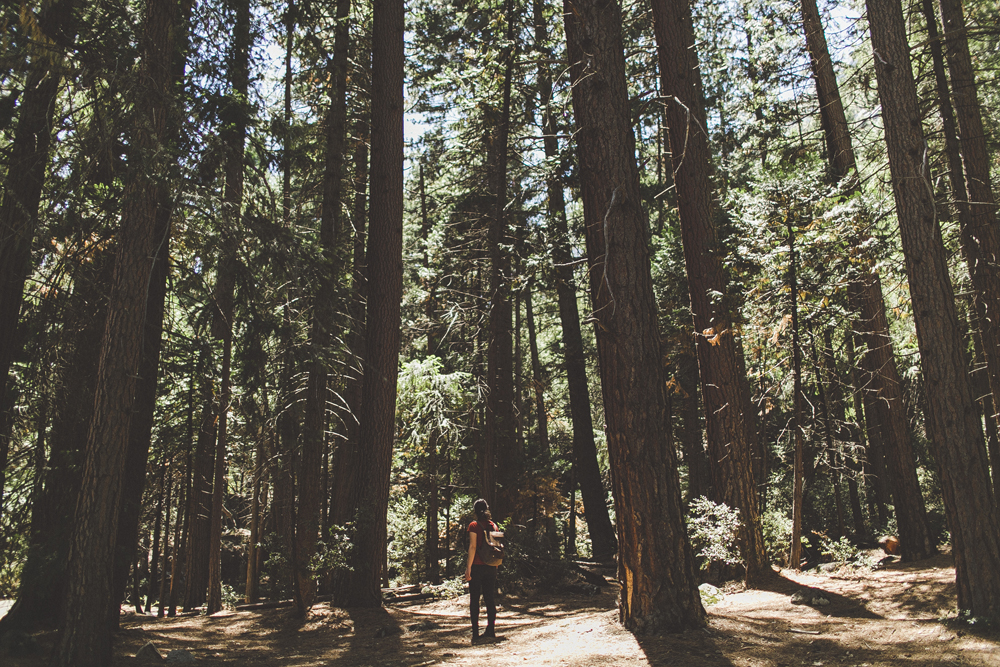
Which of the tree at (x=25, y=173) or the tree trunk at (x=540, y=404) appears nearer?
the tree at (x=25, y=173)

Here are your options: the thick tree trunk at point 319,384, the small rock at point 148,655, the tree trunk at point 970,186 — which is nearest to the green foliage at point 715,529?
the tree trunk at point 970,186

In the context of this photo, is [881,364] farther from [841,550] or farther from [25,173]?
[25,173]

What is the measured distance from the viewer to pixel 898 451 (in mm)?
11078

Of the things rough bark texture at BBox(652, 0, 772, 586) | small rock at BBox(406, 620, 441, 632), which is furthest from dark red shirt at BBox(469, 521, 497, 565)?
rough bark texture at BBox(652, 0, 772, 586)

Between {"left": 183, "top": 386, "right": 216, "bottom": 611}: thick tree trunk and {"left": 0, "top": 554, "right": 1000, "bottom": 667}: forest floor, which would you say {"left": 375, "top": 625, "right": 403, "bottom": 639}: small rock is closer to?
{"left": 0, "top": 554, "right": 1000, "bottom": 667}: forest floor

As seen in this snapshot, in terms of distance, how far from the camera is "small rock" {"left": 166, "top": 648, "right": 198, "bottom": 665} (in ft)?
21.9

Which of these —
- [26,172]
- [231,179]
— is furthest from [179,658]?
[231,179]

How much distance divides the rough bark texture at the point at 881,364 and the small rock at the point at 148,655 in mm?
11272

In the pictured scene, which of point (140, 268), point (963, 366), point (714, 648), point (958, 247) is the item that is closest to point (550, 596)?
point (714, 648)

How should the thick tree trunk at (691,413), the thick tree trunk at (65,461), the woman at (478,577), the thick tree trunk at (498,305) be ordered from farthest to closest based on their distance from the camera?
1. the thick tree trunk at (691,413)
2. the thick tree trunk at (498,305)
3. the woman at (478,577)
4. the thick tree trunk at (65,461)

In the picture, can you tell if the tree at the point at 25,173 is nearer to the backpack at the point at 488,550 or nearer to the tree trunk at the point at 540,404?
the backpack at the point at 488,550

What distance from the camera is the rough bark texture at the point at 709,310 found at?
30.4 ft

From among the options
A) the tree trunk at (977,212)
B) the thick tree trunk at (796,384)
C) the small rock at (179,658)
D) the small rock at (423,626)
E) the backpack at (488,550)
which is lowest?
the small rock at (423,626)

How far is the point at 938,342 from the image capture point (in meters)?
6.61
